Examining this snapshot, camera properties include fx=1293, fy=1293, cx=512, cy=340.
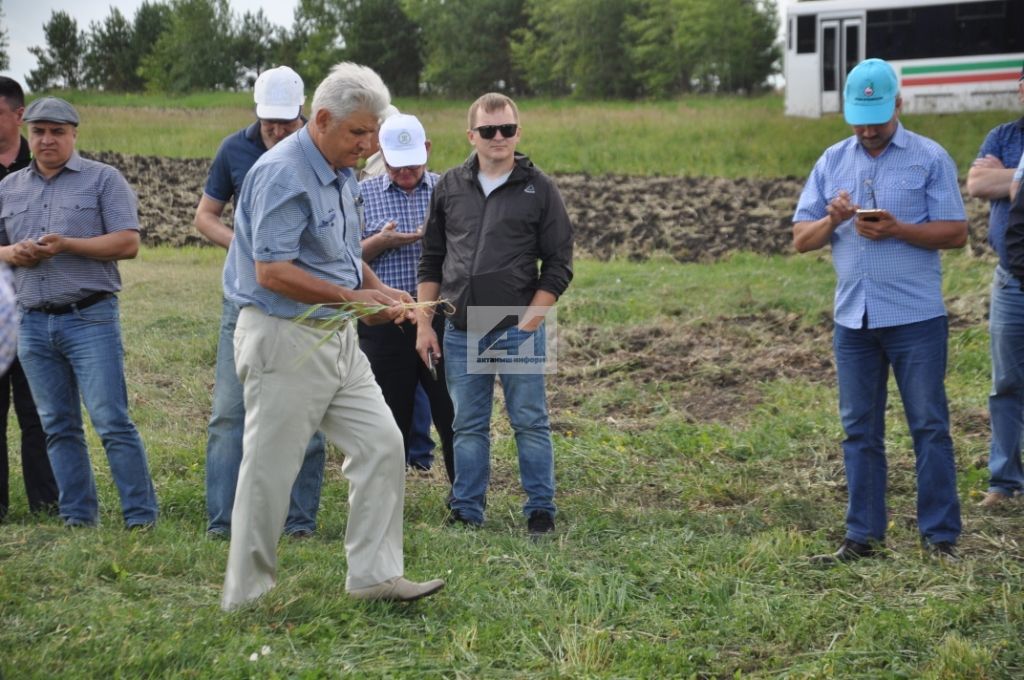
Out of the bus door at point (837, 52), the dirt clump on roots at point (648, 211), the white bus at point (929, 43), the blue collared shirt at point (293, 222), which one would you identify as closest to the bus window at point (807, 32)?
the white bus at point (929, 43)

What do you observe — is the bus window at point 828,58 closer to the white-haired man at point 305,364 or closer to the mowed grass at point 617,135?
the mowed grass at point 617,135

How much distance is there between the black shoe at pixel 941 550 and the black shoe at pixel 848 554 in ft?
0.73

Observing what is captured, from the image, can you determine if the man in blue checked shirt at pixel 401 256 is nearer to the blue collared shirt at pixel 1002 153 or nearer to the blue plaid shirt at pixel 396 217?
the blue plaid shirt at pixel 396 217

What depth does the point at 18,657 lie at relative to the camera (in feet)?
14.8

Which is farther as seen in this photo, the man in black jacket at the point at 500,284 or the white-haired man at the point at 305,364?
the man in black jacket at the point at 500,284

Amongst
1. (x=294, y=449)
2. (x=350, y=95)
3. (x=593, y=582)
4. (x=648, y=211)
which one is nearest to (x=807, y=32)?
(x=648, y=211)

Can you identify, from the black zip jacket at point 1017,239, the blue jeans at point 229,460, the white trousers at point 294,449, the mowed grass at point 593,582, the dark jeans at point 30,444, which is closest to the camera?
the mowed grass at point 593,582

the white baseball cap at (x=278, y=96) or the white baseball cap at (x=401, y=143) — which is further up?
the white baseball cap at (x=278, y=96)

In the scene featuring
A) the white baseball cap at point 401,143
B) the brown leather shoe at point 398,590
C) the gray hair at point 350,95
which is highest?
the gray hair at point 350,95

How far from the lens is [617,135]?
110 feet

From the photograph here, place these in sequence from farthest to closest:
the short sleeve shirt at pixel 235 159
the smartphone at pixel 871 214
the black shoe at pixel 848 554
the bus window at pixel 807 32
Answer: the bus window at pixel 807 32
the short sleeve shirt at pixel 235 159
the black shoe at pixel 848 554
the smartphone at pixel 871 214

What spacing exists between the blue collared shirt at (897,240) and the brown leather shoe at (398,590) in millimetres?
2298

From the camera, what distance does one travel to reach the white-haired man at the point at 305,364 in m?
5.04

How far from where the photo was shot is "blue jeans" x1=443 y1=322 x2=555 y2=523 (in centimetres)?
665
